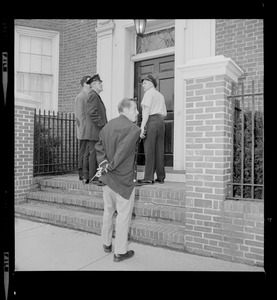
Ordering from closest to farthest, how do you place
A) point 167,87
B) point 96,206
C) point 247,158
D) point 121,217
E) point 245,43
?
point 121,217, point 247,158, point 96,206, point 245,43, point 167,87

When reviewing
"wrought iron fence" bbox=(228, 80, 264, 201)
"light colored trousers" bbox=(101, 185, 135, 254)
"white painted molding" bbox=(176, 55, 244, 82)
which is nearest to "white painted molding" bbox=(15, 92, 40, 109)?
"light colored trousers" bbox=(101, 185, 135, 254)

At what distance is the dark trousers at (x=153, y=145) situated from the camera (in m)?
4.34

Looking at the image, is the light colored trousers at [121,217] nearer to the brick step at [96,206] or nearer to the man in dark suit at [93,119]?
the brick step at [96,206]

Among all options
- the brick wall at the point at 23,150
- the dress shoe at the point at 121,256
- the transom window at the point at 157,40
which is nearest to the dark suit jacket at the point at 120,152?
the dress shoe at the point at 121,256

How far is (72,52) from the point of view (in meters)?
7.02

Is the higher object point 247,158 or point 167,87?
point 167,87

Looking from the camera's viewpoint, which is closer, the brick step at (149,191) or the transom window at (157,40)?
the brick step at (149,191)

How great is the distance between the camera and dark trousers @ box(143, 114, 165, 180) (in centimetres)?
434

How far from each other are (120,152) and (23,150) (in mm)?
2972

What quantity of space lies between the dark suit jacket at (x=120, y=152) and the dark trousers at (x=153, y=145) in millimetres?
1198

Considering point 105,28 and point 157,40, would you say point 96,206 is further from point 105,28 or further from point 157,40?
point 105,28

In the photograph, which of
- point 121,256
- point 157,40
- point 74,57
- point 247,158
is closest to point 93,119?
point 121,256

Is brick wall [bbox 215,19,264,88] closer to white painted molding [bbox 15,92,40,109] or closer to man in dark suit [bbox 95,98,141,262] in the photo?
man in dark suit [bbox 95,98,141,262]
